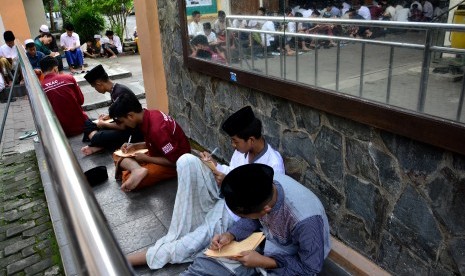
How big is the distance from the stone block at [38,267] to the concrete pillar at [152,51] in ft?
11.2

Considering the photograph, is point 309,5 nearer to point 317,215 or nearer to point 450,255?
point 317,215

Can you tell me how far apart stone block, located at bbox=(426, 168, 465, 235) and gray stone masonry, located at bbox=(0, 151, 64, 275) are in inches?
113

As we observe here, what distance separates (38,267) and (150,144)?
4.98 ft

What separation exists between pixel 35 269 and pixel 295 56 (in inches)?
115

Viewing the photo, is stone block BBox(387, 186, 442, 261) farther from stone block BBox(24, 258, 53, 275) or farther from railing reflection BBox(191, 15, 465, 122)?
stone block BBox(24, 258, 53, 275)

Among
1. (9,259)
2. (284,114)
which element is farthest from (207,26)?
(9,259)

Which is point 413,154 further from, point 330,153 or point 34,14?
point 34,14

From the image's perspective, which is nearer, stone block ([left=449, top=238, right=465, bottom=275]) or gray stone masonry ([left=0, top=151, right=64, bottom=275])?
stone block ([left=449, top=238, right=465, bottom=275])

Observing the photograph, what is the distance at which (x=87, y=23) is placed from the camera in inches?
667

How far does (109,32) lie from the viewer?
1556 cm

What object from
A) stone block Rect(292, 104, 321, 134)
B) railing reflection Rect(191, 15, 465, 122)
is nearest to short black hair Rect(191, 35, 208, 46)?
railing reflection Rect(191, 15, 465, 122)

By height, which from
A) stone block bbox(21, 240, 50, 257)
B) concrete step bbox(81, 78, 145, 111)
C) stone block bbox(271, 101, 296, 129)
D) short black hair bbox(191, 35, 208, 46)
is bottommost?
stone block bbox(21, 240, 50, 257)

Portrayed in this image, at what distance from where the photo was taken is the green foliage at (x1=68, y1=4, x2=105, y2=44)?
55.4ft

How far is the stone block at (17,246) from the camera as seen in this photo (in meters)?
3.59
